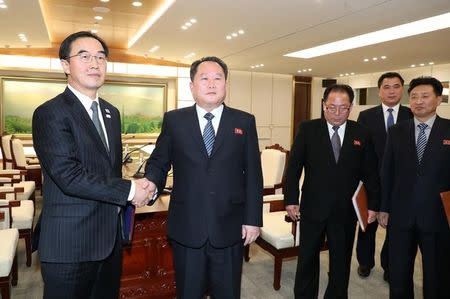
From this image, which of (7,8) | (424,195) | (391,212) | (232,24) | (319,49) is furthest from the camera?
(319,49)

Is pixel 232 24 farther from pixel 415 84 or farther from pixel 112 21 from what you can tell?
pixel 415 84

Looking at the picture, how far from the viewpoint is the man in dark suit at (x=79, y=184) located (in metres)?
1.47

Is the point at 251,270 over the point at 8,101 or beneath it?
beneath

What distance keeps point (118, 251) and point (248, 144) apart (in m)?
0.83

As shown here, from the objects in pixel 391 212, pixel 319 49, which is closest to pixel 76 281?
pixel 391 212

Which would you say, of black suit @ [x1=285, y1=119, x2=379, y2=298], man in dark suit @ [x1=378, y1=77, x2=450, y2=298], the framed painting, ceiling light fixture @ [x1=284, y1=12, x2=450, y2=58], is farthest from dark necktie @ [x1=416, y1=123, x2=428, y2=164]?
the framed painting

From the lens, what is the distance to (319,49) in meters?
8.29

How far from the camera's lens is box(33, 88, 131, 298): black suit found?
1.46m

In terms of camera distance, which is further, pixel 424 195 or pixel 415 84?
pixel 415 84

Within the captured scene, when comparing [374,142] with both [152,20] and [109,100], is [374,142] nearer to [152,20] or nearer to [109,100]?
[152,20]

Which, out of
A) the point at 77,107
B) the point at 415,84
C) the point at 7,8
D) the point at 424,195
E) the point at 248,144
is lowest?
the point at 424,195

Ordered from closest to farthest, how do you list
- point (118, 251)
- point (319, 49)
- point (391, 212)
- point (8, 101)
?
1. point (118, 251)
2. point (391, 212)
3. point (319, 49)
4. point (8, 101)

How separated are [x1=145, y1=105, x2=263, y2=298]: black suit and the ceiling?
11.6ft

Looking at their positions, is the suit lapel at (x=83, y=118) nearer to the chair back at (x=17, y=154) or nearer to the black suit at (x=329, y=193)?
the black suit at (x=329, y=193)
